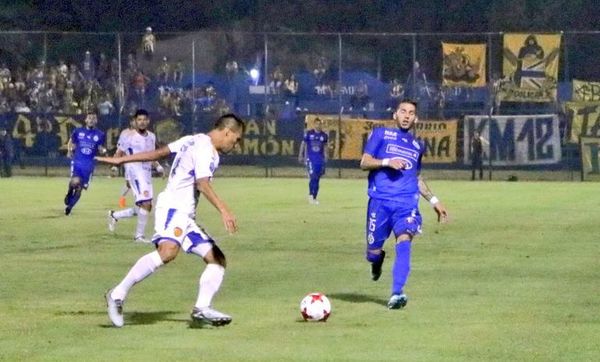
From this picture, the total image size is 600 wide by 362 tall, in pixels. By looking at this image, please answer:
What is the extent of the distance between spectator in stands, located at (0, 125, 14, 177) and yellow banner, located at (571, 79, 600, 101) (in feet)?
57.3

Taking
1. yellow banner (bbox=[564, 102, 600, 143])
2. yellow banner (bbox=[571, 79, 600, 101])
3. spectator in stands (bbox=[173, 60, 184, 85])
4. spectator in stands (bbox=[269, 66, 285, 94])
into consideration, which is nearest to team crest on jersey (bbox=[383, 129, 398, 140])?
yellow banner (bbox=[564, 102, 600, 143])

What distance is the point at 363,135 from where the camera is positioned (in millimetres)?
46156

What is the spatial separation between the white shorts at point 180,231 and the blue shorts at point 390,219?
2391mm

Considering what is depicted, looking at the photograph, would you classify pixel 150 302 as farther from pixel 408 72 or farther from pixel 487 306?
pixel 408 72

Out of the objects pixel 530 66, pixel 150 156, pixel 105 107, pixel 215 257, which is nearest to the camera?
pixel 215 257

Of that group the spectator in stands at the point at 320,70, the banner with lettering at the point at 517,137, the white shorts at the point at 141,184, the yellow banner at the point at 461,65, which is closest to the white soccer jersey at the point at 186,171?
the white shorts at the point at 141,184

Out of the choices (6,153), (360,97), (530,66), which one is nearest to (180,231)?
(530,66)

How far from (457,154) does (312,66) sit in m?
6.58

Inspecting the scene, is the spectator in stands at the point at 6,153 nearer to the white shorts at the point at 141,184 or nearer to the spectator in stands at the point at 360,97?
the spectator in stands at the point at 360,97

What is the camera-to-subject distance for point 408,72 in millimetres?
50125

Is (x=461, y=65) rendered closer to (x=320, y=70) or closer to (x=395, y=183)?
(x=320, y=70)

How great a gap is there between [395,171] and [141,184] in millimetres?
9925

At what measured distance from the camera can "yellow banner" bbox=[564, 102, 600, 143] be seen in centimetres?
4450

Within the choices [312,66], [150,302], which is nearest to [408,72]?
[312,66]
